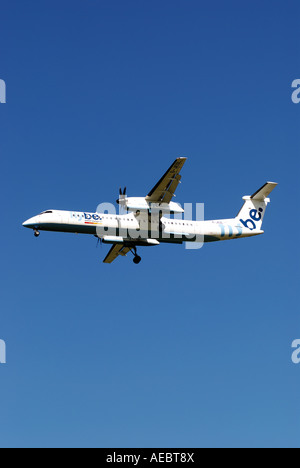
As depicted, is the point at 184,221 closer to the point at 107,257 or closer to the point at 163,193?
the point at 163,193

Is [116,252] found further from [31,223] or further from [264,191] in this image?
[264,191]

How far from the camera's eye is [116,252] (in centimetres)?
Result: 3716

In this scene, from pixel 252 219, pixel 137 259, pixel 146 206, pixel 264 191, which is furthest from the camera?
pixel 264 191

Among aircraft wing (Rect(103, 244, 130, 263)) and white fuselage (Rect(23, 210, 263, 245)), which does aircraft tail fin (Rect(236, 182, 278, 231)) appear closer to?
white fuselage (Rect(23, 210, 263, 245))

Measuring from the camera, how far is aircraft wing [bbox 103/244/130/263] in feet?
120

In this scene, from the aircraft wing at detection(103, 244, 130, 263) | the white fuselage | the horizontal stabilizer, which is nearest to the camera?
the white fuselage

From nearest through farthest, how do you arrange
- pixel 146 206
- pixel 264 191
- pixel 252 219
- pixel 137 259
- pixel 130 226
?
pixel 146 206 < pixel 130 226 < pixel 137 259 < pixel 252 219 < pixel 264 191

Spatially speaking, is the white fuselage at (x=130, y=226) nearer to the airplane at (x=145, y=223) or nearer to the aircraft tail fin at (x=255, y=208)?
the airplane at (x=145, y=223)

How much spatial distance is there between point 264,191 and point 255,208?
1.07m

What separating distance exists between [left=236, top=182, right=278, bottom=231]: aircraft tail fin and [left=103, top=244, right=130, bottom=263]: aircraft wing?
6621 mm

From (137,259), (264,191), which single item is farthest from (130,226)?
(264,191)

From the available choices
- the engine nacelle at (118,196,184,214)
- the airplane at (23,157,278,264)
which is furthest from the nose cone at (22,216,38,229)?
the engine nacelle at (118,196,184,214)
